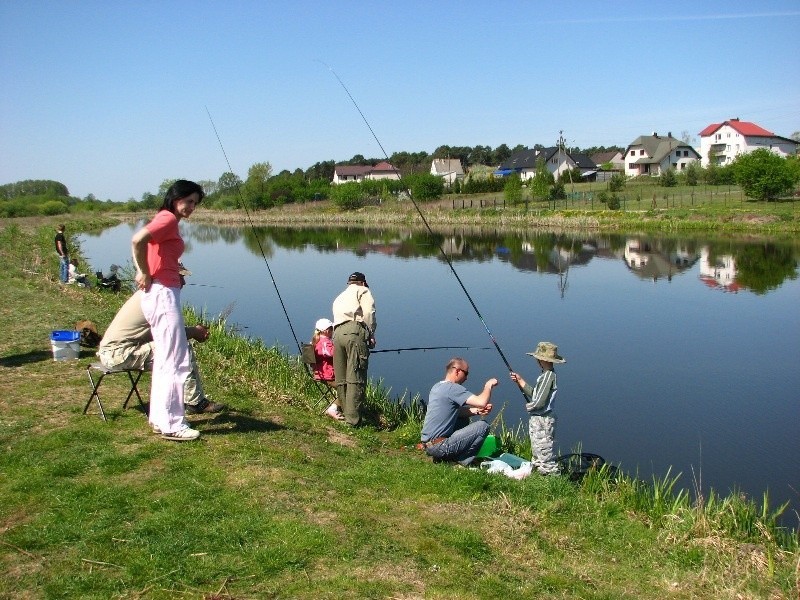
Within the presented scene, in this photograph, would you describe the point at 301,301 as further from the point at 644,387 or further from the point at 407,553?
the point at 407,553

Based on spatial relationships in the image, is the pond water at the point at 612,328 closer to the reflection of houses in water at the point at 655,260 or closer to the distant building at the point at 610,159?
the reflection of houses in water at the point at 655,260

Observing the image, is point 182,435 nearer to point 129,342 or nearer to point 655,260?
point 129,342

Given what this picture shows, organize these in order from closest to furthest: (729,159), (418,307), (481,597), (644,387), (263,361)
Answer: (481,597)
(263,361)
(644,387)
(418,307)
(729,159)

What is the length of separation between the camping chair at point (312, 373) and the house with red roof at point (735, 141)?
74.2m

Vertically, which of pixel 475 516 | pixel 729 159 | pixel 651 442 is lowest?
pixel 651 442

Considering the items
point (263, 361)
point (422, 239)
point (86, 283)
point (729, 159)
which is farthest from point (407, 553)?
point (729, 159)

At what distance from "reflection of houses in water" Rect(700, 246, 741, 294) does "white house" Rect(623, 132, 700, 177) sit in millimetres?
49053

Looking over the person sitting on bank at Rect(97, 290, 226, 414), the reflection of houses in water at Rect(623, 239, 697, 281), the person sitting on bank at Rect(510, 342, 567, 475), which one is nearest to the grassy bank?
the reflection of houses in water at Rect(623, 239, 697, 281)

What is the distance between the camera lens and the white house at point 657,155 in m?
73.1

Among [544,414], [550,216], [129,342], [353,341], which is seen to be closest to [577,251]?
[550,216]

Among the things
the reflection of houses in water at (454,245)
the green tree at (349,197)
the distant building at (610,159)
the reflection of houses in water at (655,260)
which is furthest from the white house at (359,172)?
the reflection of houses in water at (655,260)

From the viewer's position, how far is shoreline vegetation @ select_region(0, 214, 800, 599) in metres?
3.60

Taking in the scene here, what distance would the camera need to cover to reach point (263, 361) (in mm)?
9844

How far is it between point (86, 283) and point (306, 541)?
12695 millimetres
